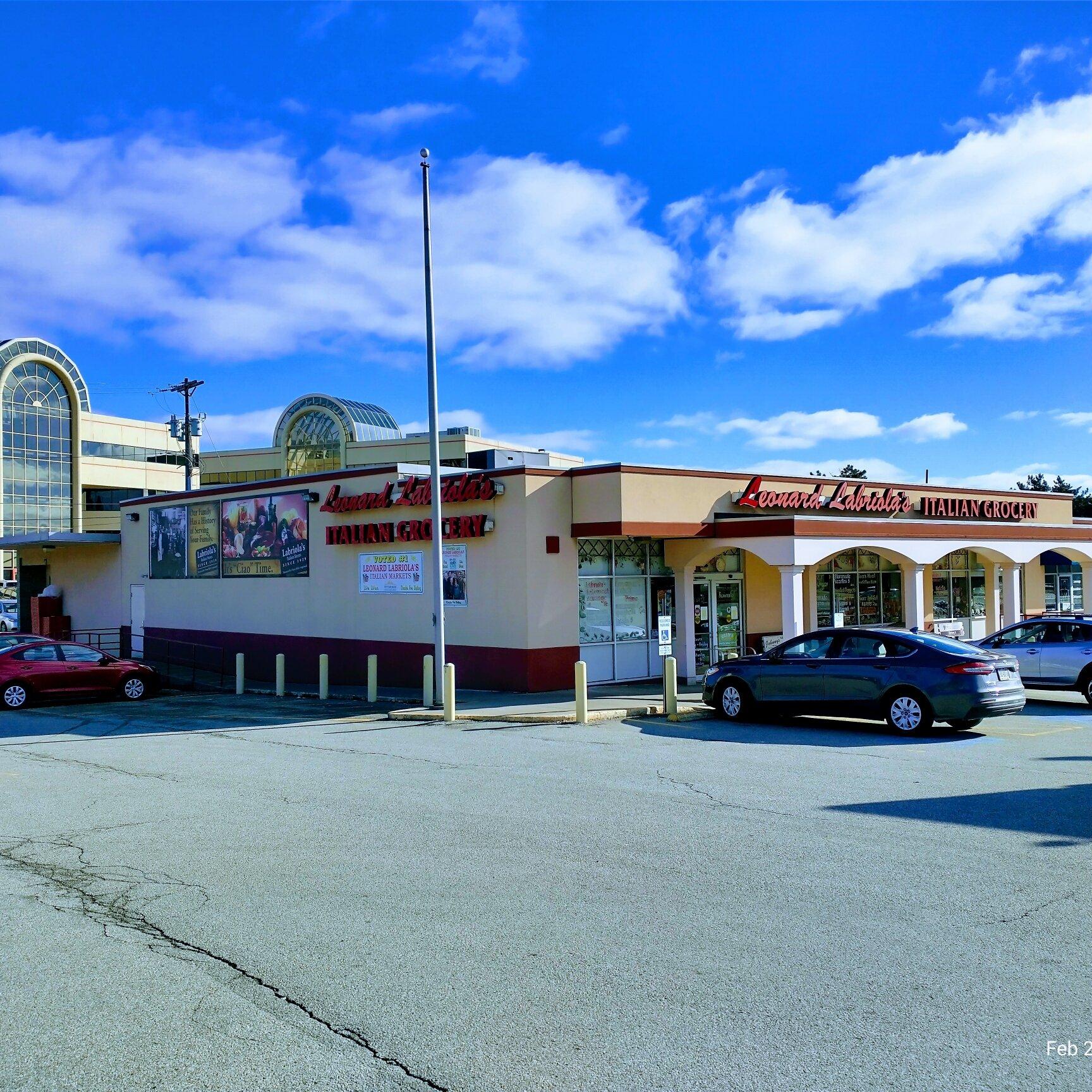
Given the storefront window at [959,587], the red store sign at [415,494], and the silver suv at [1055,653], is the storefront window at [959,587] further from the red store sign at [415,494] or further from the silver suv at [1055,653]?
the red store sign at [415,494]

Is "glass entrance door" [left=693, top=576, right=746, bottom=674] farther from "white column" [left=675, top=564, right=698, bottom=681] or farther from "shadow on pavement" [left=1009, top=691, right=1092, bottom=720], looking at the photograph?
"shadow on pavement" [left=1009, top=691, right=1092, bottom=720]

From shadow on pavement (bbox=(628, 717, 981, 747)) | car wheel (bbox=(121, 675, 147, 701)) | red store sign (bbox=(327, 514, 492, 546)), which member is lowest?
shadow on pavement (bbox=(628, 717, 981, 747))

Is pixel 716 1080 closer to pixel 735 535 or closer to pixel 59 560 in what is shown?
pixel 735 535

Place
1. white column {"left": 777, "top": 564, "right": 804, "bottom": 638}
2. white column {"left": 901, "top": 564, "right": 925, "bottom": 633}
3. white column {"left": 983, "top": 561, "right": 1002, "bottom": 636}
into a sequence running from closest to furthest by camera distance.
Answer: white column {"left": 777, "top": 564, "right": 804, "bottom": 638}
white column {"left": 901, "top": 564, "right": 925, "bottom": 633}
white column {"left": 983, "top": 561, "right": 1002, "bottom": 636}

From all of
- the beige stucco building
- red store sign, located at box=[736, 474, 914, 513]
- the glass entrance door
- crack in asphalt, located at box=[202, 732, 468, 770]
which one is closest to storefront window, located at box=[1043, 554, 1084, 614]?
the beige stucco building

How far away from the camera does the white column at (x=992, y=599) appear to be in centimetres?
3075

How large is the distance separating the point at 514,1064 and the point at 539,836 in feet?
13.9

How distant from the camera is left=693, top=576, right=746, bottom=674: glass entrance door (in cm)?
2448

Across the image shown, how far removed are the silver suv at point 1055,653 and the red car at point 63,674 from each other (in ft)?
59.2

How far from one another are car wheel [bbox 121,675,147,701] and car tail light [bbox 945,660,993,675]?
17370 mm

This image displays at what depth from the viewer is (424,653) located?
23.2 m

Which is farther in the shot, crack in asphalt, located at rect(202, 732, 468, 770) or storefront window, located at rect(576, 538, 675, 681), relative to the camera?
storefront window, located at rect(576, 538, 675, 681)

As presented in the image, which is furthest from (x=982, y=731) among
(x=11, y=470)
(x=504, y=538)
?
(x=11, y=470)

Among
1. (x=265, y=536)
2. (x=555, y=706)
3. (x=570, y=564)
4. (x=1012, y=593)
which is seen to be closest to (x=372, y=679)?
(x=555, y=706)
